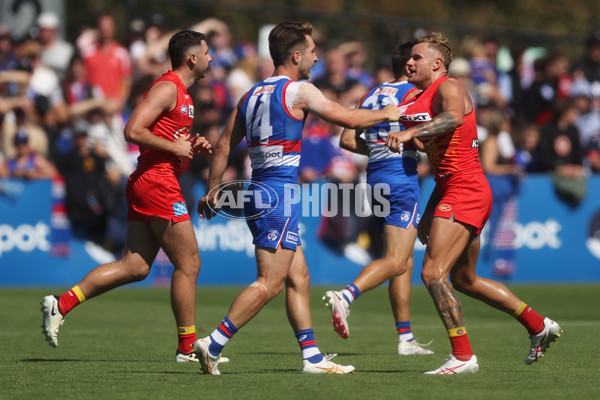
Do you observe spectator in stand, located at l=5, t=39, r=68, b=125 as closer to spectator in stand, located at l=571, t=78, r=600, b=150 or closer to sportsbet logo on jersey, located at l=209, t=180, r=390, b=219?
sportsbet logo on jersey, located at l=209, t=180, r=390, b=219

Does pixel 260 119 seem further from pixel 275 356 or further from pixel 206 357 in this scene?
pixel 275 356

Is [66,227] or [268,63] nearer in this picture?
[66,227]

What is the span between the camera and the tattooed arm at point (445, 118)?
25.7 feet

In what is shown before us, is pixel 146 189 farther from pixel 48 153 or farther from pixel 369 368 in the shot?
pixel 48 153

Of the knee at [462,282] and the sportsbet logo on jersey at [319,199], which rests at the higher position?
the knee at [462,282]

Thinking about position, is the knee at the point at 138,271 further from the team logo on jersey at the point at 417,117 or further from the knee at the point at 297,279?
the team logo on jersey at the point at 417,117

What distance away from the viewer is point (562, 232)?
18.3 metres

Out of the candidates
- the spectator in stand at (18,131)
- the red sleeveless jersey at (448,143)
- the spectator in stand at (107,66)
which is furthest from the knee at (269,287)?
the spectator in stand at (107,66)

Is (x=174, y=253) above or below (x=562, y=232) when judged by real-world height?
above

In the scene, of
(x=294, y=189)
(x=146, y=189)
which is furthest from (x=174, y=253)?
(x=294, y=189)

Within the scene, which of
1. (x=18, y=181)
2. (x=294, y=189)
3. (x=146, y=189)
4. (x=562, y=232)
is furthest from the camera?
(x=562, y=232)

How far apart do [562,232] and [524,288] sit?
1.66 m

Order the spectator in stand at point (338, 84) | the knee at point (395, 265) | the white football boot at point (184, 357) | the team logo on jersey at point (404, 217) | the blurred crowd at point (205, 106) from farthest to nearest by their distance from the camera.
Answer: the spectator in stand at point (338, 84), the blurred crowd at point (205, 106), the team logo on jersey at point (404, 217), the knee at point (395, 265), the white football boot at point (184, 357)

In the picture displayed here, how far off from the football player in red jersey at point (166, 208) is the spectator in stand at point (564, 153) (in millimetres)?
10571
